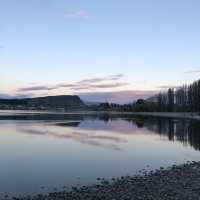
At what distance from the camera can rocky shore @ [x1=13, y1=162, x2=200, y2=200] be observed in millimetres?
13781

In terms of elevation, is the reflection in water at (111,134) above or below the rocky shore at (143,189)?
below


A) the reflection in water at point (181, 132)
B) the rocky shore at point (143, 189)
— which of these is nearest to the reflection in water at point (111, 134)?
the reflection in water at point (181, 132)

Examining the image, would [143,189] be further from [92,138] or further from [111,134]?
[111,134]

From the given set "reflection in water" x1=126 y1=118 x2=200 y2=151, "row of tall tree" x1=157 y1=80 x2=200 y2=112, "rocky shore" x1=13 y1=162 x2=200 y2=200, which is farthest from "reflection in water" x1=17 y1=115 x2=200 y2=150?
"row of tall tree" x1=157 y1=80 x2=200 y2=112

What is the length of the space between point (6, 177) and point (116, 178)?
5.73 m

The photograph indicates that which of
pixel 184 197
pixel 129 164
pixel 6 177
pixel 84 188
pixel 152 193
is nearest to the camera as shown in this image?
pixel 184 197

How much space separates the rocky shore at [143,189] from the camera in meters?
13.8

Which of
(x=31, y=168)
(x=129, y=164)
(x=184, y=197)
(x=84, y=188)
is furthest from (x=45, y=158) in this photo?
(x=184, y=197)

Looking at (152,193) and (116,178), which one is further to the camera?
(116,178)

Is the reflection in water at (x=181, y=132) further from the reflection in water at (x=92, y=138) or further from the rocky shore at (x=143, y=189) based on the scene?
the rocky shore at (x=143, y=189)

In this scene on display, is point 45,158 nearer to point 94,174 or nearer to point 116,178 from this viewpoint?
point 94,174

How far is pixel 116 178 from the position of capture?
18.6 metres

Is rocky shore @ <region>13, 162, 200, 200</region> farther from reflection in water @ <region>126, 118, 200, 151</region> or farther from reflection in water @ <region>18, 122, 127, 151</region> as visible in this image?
reflection in water @ <region>126, 118, 200, 151</region>

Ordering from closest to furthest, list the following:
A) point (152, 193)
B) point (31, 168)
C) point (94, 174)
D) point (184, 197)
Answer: point (184, 197) → point (152, 193) → point (94, 174) → point (31, 168)
